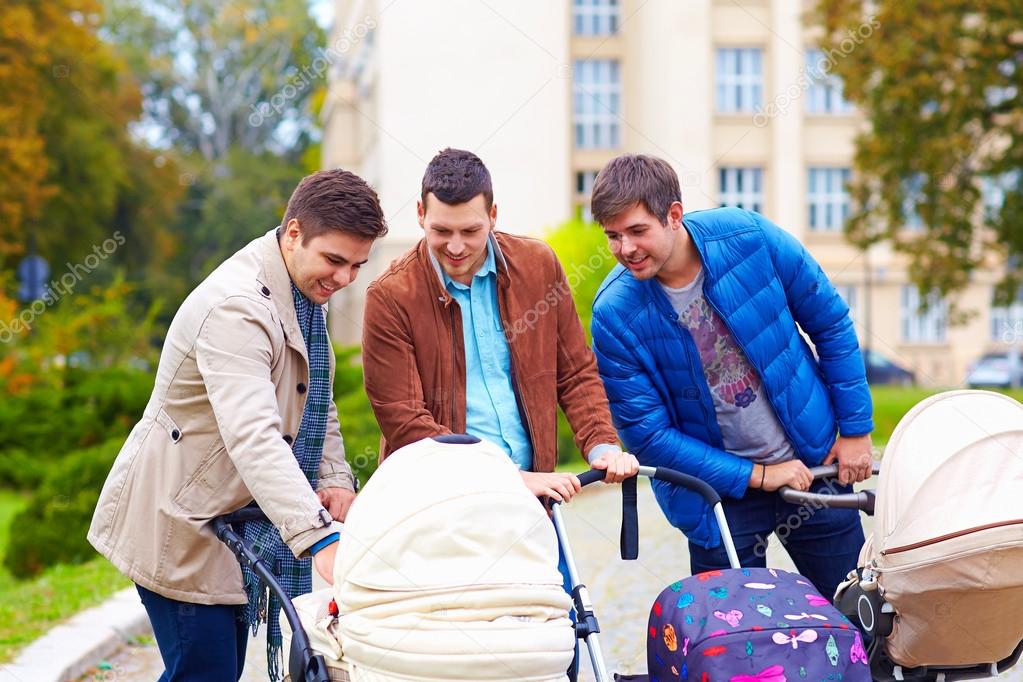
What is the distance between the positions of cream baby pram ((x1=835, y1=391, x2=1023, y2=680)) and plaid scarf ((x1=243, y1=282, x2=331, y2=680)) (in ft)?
5.36

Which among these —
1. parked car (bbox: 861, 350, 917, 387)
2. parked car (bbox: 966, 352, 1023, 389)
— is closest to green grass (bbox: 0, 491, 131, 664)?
parked car (bbox: 861, 350, 917, 387)

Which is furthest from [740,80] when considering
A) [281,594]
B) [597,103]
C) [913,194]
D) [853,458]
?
[281,594]

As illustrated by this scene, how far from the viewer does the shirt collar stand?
392 cm

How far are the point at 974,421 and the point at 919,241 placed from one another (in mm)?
18475

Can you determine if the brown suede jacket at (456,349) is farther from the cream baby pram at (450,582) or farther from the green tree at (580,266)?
the green tree at (580,266)

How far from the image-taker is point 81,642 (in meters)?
6.29

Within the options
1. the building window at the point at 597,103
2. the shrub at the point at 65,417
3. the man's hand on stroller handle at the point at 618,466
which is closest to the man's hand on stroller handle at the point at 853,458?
the man's hand on stroller handle at the point at 618,466

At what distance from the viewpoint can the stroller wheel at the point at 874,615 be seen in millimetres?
3537

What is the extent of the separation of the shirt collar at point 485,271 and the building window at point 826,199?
3850 cm

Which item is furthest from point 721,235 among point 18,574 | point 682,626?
point 18,574

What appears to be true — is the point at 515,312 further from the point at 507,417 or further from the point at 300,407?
the point at 300,407

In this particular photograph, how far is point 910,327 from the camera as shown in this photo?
1684 inches

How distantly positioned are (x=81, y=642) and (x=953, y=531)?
4566 mm

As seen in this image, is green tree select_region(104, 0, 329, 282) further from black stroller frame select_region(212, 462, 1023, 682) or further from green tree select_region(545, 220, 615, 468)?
black stroller frame select_region(212, 462, 1023, 682)
